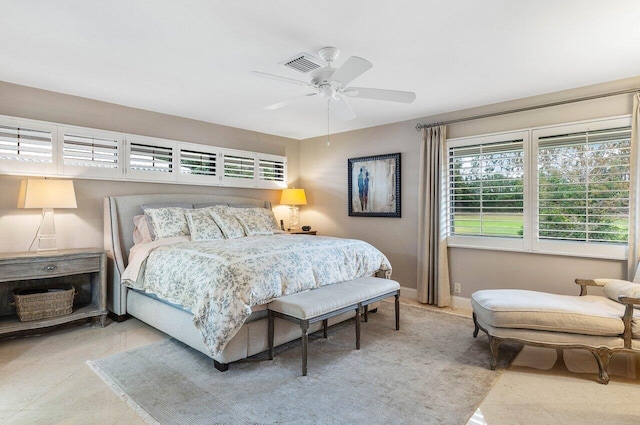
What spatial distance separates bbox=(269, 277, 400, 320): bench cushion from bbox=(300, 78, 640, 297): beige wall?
1.51 metres

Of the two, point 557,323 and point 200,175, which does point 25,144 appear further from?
point 557,323

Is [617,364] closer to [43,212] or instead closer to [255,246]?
[255,246]

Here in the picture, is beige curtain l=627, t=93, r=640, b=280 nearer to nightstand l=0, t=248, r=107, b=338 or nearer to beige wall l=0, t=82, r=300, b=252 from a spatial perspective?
beige wall l=0, t=82, r=300, b=252

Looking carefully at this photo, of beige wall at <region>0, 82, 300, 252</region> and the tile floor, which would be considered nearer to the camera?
the tile floor

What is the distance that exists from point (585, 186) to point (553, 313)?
63.8 inches

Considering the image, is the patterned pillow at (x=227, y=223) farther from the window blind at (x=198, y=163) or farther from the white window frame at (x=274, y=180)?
the white window frame at (x=274, y=180)

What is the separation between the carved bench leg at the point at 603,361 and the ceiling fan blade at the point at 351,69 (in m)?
2.64

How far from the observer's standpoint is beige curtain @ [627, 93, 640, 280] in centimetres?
324

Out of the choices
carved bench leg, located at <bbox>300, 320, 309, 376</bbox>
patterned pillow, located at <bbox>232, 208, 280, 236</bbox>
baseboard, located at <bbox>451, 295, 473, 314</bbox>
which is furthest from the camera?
patterned pillow, located at <bbox>232, 208, 280, 236</bbox>

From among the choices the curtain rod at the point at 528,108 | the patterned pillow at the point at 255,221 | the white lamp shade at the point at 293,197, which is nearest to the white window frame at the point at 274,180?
the white lamp shade at the point at 293,197

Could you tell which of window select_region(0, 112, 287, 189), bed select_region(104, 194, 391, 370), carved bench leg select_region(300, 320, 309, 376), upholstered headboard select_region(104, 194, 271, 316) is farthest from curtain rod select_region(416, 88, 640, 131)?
upholstered headboard select_region(104, 194, 271, 316)

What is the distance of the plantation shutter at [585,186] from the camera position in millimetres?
3377

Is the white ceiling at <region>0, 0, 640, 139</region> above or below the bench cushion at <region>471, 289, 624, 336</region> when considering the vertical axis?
above

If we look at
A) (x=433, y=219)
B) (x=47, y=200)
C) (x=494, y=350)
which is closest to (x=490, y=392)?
(x=494, y=350)
